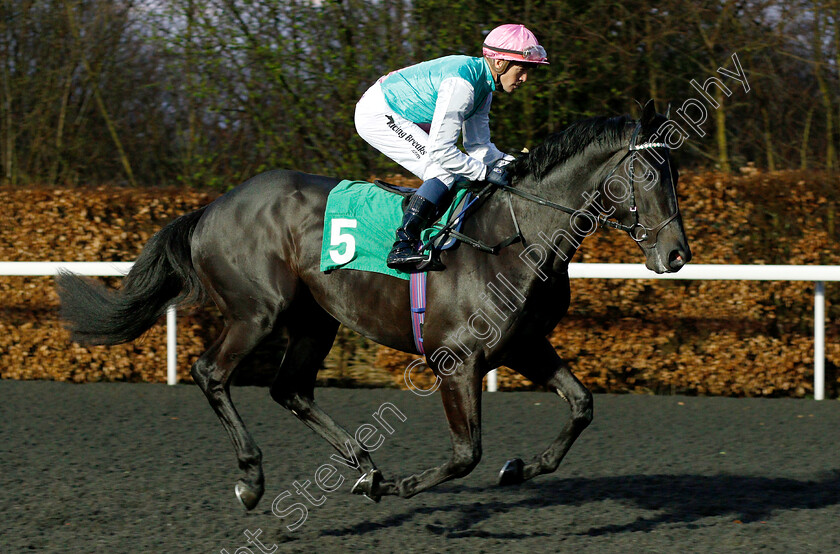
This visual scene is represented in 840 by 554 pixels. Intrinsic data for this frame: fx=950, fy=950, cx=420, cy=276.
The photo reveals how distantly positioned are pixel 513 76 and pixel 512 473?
5.23 ft

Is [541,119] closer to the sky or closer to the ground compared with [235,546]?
closer to the sky

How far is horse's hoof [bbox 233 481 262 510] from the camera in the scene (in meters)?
3.89

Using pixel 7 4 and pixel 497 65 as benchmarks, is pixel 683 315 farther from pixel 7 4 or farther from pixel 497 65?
pixel 7 4

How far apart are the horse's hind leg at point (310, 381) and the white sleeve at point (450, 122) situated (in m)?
1.05

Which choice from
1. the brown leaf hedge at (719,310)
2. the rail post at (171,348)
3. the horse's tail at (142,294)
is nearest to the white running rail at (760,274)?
the brown leaf hedge at (719,310)

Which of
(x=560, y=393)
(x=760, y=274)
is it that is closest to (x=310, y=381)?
(x=560, y=393)

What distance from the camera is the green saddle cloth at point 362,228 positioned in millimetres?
3947

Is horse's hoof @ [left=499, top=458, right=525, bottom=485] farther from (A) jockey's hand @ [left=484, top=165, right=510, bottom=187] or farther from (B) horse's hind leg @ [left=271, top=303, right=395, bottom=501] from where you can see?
(A) jockey's hand @ [left=484, top=165, right=510, bottom=187]

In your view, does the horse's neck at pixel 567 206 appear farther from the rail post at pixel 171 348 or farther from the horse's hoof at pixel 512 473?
the rail post at pixel 171 348

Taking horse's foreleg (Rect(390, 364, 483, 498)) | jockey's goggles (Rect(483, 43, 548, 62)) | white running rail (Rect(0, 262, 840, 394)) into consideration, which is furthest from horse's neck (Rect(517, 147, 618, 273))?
white running rail (Rect(0, 262, 840, 394))

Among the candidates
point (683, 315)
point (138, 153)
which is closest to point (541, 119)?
point (683, 315)

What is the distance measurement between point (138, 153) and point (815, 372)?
7724 mm

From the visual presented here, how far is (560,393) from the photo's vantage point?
12.8 feet

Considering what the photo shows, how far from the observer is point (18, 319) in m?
7.46
